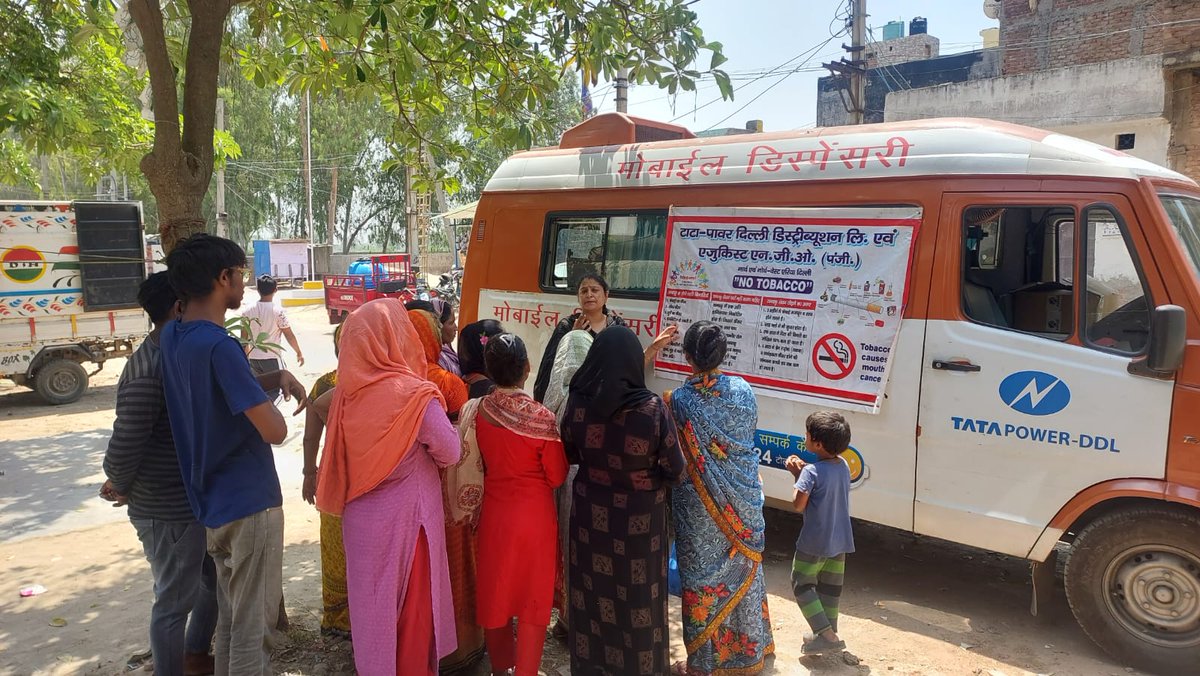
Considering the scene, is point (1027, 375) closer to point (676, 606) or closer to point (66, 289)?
point (676, 606)

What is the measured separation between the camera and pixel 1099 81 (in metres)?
12.1

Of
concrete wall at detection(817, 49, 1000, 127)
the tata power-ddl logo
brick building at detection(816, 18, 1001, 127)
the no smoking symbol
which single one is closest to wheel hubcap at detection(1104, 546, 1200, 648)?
the tata power-ddl logo

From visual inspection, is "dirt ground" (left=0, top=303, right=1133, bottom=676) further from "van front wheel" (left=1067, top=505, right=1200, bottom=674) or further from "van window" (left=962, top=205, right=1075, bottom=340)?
"van window" (left=962, top=205, right=1075, bottom=340)

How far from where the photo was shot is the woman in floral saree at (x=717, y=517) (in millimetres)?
3109

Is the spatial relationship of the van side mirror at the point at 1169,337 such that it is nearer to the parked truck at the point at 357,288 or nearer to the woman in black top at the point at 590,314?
the woman in black top at the point at 590,314

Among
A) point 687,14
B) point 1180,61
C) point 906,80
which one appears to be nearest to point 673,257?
point 687,14

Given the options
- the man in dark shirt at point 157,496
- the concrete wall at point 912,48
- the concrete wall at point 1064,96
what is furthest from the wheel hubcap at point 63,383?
the concrete wall at point 912,48

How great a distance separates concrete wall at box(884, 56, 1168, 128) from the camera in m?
11.6

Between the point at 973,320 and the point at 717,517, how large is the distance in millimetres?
1765

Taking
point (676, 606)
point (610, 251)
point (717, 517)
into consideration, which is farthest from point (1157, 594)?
point (610, 251)

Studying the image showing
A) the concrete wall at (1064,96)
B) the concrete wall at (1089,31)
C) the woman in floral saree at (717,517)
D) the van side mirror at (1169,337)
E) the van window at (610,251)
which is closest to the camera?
the woman in floral saree at (717,517)

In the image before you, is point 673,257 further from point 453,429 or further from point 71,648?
point 71,648

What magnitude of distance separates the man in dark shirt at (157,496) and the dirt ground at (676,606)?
2.31ft

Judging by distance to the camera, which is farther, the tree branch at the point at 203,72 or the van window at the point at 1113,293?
the tree branch at the point at 203,72
